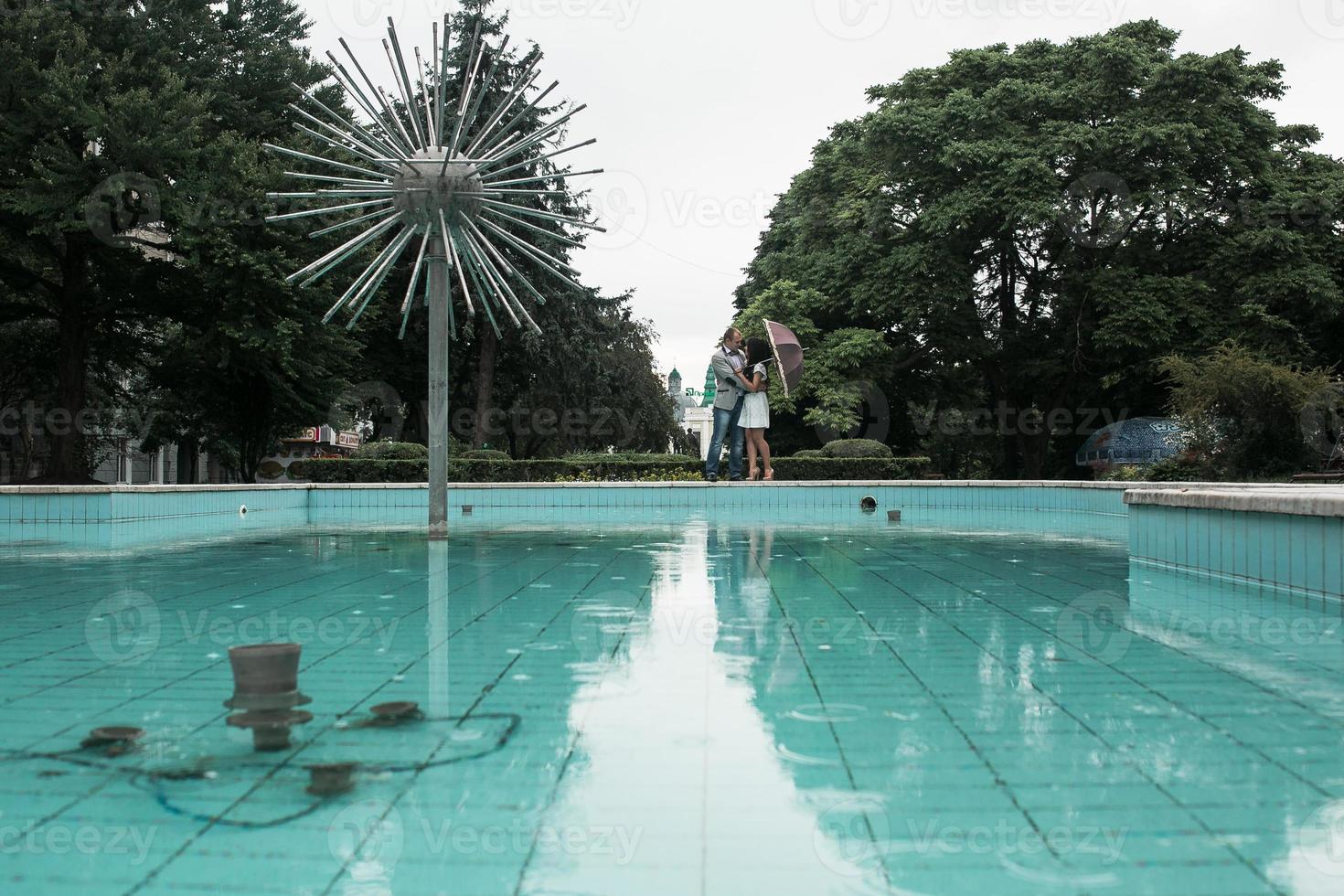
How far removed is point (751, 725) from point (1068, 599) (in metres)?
4.04

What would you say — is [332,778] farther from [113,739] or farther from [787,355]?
[787,355]

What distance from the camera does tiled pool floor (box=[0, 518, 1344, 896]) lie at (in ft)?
8.40

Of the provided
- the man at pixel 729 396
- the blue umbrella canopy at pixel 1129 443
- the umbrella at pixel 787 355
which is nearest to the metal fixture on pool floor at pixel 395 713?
the man at pixel 729 396

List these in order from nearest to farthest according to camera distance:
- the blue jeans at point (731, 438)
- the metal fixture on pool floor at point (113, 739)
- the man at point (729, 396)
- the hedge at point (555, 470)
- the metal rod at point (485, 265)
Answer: the metal fixture on pool floor at point (113, 739) → the metal rod at point (485, 265) → the man at point (729, 396) → the blue jeans at point (731, 438) → the hedge at point (555, 470)

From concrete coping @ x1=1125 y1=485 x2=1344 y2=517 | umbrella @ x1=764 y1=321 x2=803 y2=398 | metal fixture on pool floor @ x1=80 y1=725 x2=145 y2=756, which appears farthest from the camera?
umbrella @ x1=764 y1=321 x2=803 y2=398

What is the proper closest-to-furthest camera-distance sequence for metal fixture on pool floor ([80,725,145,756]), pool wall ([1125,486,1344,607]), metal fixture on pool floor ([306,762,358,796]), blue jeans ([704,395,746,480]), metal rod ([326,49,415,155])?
metal fixture on pool floor ([306,762,358,796]) < metal fixture on pool floor ([80,725,145,756]) < pool wall ([1125,486,1344,607]) < metal rod ([326,49,415,155]) < blue jeans ([704,395,746,480])

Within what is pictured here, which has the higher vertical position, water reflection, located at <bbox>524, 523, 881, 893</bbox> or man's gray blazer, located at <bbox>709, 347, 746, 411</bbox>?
man's gray blazer, located at <bbox>709, 347, 746, 411</bbox>

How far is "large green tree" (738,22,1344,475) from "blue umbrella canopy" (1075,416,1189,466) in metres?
1.14

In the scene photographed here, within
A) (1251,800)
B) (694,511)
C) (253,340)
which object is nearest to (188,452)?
(253,340)

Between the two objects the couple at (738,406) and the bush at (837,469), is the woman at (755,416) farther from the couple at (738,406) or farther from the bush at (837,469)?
the bush at (837,469)

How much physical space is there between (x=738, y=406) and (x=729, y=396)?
300mm

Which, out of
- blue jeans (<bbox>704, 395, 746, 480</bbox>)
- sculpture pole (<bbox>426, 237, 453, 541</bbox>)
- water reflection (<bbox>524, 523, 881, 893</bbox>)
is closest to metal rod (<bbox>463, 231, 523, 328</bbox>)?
sculpture pole (<bbox>426, 237, 453, 541</bbox>)

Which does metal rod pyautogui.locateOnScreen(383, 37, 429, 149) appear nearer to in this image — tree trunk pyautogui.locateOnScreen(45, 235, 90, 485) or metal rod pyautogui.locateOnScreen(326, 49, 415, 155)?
metal rod pyautogui.locateOnScreen(326, 49, 415, 155)

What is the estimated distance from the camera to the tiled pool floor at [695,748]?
2.56 m
